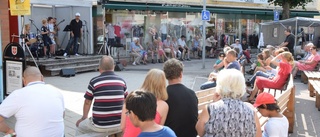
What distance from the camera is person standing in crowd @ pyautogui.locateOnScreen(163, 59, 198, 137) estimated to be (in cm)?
366

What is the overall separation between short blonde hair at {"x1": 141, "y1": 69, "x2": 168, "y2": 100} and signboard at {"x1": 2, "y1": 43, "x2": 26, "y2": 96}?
418cm

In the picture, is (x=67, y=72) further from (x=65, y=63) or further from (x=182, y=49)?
(x=182, y=49)

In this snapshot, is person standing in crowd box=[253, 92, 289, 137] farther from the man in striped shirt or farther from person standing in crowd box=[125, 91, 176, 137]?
the man in striped shirt

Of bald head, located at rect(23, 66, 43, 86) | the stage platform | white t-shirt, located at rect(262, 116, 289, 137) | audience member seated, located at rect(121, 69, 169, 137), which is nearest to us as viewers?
audience member seated, located at rect(121, 69, 169, 137)

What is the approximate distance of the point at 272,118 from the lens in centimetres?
373

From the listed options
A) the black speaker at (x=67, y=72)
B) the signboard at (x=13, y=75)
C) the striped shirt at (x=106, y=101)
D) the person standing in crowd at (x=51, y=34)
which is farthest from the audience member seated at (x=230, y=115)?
the person standing in crowd at (x=51, y=34)

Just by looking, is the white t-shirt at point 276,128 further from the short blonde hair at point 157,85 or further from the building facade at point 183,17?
the building facade at point 183,17

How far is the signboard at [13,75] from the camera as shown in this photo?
6.92 metres

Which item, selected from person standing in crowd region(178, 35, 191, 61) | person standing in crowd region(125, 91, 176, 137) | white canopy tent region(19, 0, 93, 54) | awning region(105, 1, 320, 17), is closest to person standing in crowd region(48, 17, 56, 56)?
white canopy tent region(19, 0, 93, 54)

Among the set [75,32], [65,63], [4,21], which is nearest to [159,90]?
[4,21]

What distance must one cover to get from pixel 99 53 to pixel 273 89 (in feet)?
31.3

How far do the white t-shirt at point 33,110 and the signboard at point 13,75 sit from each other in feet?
11.5

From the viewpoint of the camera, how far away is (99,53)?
16.1 m

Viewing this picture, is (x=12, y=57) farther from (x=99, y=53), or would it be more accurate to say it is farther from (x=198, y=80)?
(x=99, y=53)
